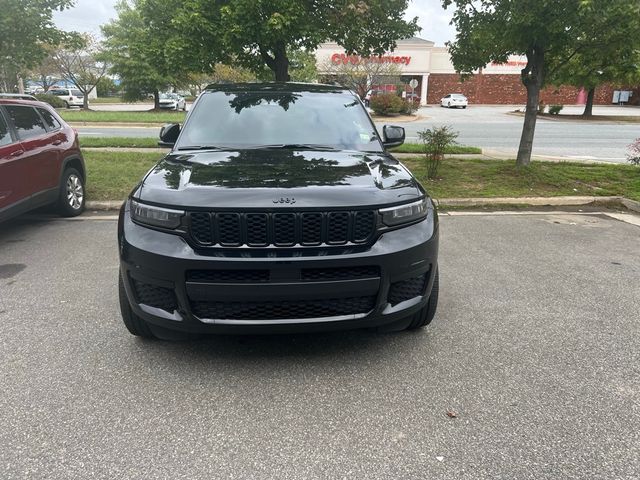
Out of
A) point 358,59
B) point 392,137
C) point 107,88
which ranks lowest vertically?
point 392,137

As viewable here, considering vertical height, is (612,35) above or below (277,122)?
above

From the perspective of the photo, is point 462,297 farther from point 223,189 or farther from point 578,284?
point 223,189

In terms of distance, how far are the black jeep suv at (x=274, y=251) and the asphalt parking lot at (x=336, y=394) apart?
1.17 ft

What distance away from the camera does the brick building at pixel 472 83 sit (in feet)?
177

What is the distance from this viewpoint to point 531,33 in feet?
26.1

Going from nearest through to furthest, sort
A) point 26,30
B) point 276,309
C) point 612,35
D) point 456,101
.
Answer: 1. point 276,309
2. point 612,35
3. point 26,30
4. point 456,101

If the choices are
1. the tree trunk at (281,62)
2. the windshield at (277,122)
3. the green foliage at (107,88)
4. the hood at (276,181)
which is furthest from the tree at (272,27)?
the green foliage at (107,88)

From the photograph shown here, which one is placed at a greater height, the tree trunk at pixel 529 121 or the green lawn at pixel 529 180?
the tree trunk at pixel 529 121

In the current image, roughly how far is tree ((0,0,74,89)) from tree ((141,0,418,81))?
1.59m

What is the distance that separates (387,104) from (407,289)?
101 ft

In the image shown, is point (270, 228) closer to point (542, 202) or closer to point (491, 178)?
point (542, 202)

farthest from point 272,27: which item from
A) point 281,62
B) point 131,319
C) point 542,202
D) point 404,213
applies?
point 131,319

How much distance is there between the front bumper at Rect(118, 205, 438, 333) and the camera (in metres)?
2.81

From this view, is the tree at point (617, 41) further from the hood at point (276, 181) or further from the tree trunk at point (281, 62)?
the hood at point (276, 181)
